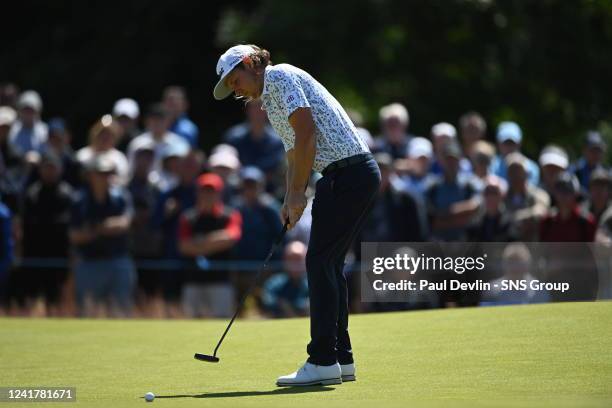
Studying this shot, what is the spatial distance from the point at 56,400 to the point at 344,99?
577 inches

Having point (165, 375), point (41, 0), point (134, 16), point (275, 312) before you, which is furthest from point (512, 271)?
point (41, 0)

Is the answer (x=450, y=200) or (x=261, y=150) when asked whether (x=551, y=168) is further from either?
(x=261, y=150)

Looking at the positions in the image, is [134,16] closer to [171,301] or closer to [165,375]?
[171,301]

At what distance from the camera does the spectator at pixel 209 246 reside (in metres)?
14.3

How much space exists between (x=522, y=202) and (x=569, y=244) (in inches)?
68.3

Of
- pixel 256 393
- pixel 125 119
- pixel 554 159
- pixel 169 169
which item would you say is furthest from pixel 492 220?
pixel 256 393

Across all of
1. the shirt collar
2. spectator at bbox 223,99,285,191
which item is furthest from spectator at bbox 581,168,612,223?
the shirt collar

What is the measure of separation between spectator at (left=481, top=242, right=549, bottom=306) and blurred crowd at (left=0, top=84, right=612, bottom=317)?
1239mm

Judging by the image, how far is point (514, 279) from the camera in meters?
11.5

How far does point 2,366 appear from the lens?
29.7ft

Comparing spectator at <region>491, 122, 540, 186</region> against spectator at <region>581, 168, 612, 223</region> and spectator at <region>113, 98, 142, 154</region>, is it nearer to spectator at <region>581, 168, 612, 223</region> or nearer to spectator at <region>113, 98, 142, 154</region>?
spectator at <region>581, 168, 612, 223</region>

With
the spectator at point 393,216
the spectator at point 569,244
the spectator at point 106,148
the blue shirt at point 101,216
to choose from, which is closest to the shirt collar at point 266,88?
the spectator at point 569,244

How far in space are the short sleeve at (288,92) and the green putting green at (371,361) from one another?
1716 mm

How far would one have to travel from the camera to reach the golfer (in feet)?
25.3
